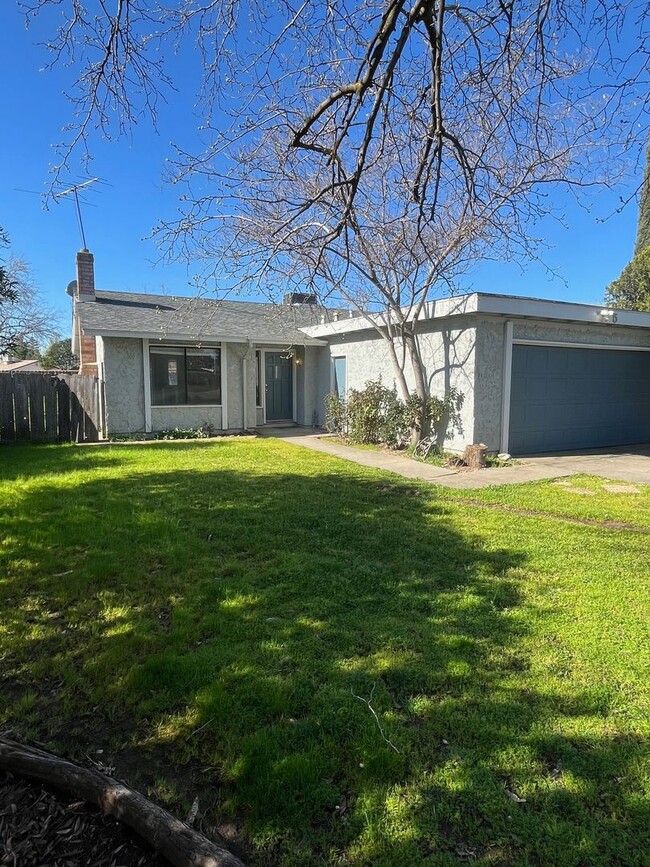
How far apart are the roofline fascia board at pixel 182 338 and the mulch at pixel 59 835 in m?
11.7

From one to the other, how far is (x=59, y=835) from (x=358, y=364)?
1248cm

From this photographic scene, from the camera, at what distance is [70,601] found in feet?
12.2

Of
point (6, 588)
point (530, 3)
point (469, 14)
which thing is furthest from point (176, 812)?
point (530, 3)

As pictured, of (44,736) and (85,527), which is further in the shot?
(85,527)

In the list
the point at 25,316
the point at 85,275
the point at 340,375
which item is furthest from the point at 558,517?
the point at 25,316

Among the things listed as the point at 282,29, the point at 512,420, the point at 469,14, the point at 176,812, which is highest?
the point at 469,14

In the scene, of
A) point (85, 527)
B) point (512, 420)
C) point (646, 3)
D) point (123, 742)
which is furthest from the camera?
point (512, 420)

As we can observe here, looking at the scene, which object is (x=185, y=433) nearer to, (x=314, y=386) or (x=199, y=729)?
(x=314, y=386)

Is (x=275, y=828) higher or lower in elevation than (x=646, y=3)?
lower

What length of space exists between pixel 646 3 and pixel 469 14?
1.19m

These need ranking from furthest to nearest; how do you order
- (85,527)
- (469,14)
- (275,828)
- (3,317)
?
(3,317), (85,527), (469,14), (275,828)

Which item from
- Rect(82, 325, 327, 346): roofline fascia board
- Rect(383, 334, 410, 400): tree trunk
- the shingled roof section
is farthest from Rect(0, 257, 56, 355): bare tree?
Rect(383, 334, 410, 400): tree trunk

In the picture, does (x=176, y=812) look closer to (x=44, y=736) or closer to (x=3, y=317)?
(x=44, y=736)

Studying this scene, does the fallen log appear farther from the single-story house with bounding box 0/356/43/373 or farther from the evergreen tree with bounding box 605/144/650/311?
the single-story house with bounding box 0/356/43/373
